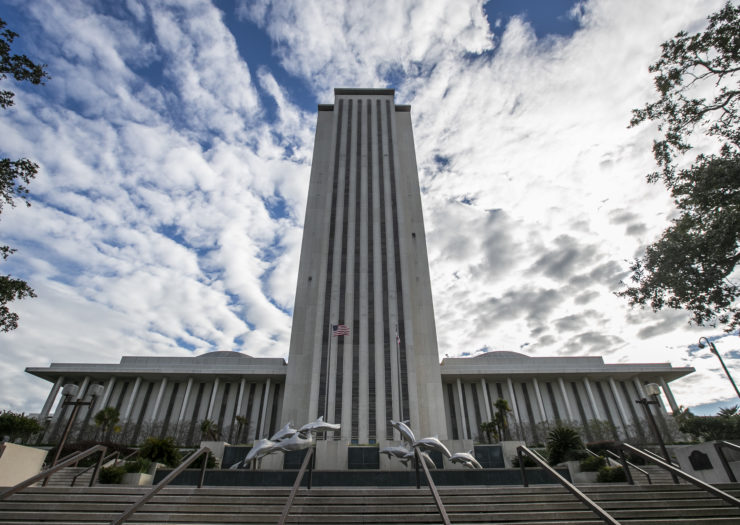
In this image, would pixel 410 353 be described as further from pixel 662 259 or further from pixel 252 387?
pixel 662 259

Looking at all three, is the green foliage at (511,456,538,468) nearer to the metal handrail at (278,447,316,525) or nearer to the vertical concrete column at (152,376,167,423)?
the metal handrail at (278,447,316,525)

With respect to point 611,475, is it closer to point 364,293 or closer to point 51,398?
point 364,293

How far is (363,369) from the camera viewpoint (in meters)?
40.9

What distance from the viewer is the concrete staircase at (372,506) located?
7379mm

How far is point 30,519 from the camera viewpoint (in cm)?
739

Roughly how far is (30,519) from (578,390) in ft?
192

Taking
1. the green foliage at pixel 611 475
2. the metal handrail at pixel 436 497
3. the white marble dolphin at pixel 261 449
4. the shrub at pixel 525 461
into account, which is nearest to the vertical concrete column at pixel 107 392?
the white marble dolphin at pixel 261 449

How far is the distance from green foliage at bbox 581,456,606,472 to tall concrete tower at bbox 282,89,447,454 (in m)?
15.9

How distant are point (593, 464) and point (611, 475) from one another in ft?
9.49

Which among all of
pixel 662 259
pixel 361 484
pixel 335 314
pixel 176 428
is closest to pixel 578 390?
pixel 335 314

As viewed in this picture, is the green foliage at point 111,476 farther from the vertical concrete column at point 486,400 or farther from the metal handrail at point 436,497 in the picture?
the vertical concrete column at point 486,400

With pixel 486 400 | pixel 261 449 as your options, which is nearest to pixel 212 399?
pixel 486 400

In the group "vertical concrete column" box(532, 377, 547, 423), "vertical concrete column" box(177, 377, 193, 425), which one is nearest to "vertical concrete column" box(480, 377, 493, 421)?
"vertical concrete column" box(532, 377, 547, 423)

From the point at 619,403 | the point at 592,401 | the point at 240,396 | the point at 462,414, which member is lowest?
the point at 462,414
